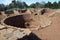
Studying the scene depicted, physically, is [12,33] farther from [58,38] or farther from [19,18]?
[19,18]

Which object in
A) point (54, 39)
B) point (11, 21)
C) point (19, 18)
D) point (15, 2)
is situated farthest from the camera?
point (15, 2)

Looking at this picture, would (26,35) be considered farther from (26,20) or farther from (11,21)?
(26,20)

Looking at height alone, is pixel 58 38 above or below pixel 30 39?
below

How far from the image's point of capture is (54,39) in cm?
837

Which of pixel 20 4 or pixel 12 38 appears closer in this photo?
pixel 12 38

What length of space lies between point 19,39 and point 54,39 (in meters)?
2.54

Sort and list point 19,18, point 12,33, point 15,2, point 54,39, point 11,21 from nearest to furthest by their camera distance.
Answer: point 12,33 → point 54,39 → point 11,21 → point 19,18 → point 15,2

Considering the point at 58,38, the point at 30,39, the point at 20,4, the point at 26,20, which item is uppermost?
the point at 30,39

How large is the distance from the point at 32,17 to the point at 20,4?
34.3 metres

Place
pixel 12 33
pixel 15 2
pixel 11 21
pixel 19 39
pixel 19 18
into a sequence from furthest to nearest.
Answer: pixel 15 2, pixel 19 18, pixel 11 21, pixel 12 33, pixel 19 39

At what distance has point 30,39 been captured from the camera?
7.34 metres

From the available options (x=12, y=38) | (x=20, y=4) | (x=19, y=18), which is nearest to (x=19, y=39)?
(x=12, y=38)

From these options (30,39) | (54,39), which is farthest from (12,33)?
(54,39)

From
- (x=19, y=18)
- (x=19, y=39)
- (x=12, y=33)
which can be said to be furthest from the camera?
(x=19, y=18)
